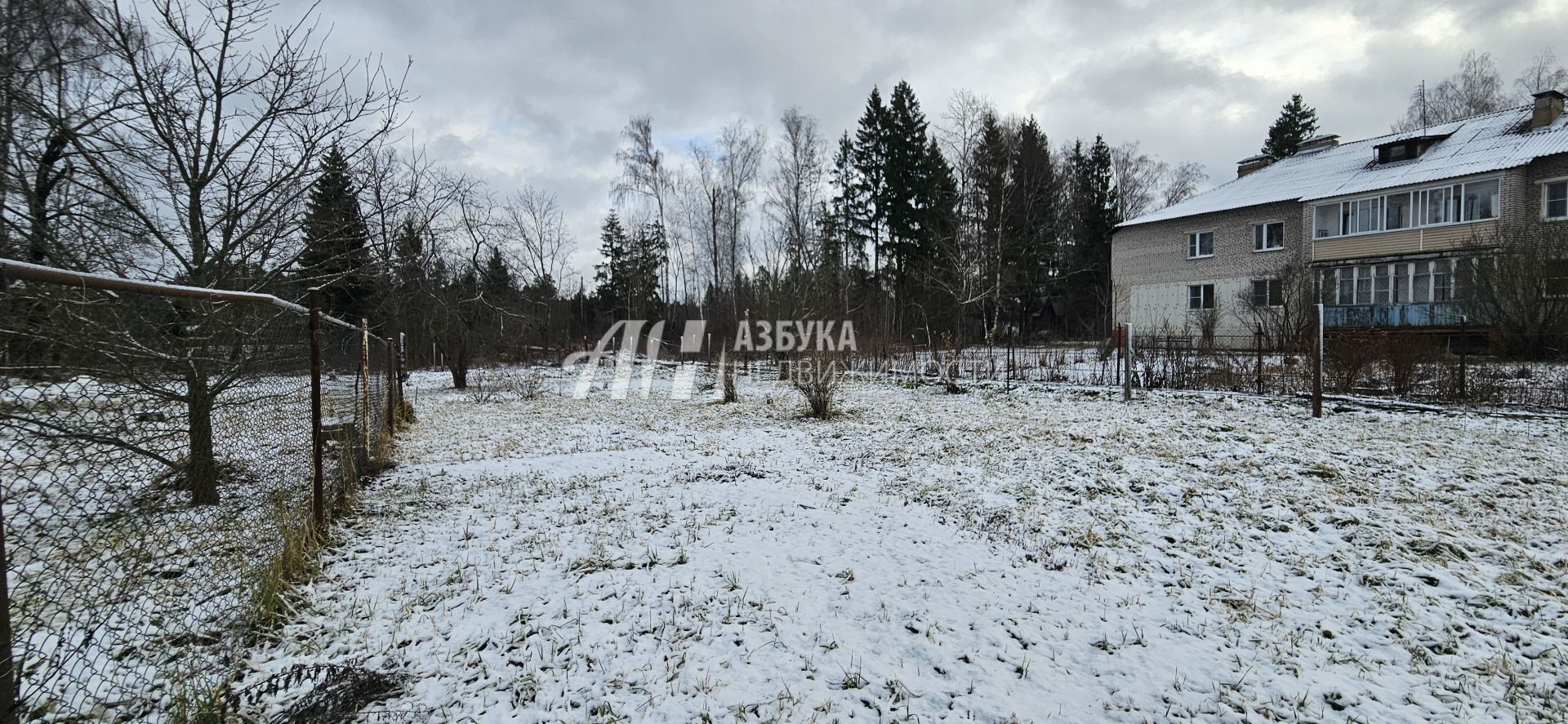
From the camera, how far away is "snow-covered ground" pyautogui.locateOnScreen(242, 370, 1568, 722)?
2682mm

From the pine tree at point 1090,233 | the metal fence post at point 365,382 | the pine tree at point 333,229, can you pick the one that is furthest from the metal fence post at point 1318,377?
the pine tree at point 1090,233

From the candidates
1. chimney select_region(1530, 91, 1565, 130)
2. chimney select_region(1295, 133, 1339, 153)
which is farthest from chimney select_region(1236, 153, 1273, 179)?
chimney select_region(1530, 91, 1565, 130)

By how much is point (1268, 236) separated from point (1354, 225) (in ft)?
9.23

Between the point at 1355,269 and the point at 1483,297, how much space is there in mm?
10915

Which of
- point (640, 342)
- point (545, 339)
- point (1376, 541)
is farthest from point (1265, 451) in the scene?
point (640, 342)

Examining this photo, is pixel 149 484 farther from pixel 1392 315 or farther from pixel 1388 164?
pixel 1388 164

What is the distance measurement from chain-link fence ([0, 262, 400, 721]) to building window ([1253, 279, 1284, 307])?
84.1 feet

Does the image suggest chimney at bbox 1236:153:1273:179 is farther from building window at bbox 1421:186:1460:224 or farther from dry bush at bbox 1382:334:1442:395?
dry bush at bbox 1382:334:1442:395

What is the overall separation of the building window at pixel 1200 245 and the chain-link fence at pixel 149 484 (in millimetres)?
30227

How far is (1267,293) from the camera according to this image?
23.8 metres

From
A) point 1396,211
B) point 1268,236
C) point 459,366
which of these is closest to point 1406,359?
point 1396,211

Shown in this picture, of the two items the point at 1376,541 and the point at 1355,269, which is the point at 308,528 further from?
the point at 1355,269

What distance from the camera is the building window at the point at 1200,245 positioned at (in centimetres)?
2642

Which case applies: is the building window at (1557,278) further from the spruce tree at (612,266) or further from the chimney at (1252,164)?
the spruce tree at (612,266)
